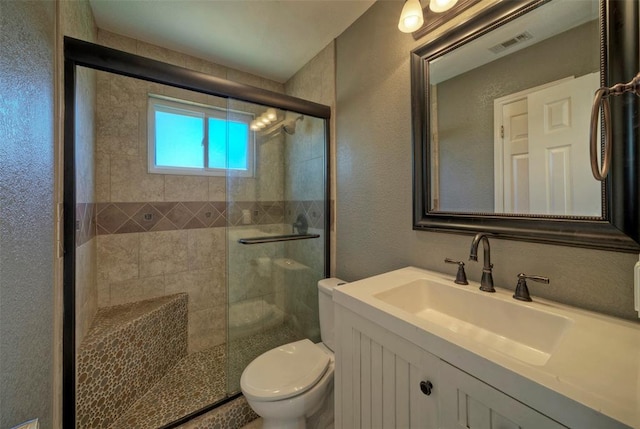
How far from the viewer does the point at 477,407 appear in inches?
20.8

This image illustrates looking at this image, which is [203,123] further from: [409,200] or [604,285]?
[604,285]

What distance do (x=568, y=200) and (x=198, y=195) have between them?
2.26 meters

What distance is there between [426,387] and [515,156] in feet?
2.83

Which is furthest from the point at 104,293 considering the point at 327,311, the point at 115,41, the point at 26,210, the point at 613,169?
the point at 613,169

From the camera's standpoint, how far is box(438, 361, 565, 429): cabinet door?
454 millimetres

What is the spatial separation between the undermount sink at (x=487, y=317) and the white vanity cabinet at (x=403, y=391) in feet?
0.40

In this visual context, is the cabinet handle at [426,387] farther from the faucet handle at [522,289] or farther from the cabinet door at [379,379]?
the faucet handle at [522,289]

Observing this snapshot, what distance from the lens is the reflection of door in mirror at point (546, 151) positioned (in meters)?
0.74

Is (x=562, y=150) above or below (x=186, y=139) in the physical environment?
below

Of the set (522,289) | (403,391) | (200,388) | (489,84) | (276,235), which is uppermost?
(489,84)

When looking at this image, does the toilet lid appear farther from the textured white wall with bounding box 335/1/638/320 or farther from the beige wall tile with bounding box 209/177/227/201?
the beige wall tile with bounding box 209/177/227/201

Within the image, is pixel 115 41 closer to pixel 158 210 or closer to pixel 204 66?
pixel 204 66

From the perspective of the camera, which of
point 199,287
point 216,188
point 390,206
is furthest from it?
point 216,188

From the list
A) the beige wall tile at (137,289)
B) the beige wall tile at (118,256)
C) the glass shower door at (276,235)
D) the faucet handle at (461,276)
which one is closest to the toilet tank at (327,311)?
the glass shower door at (276,235)
